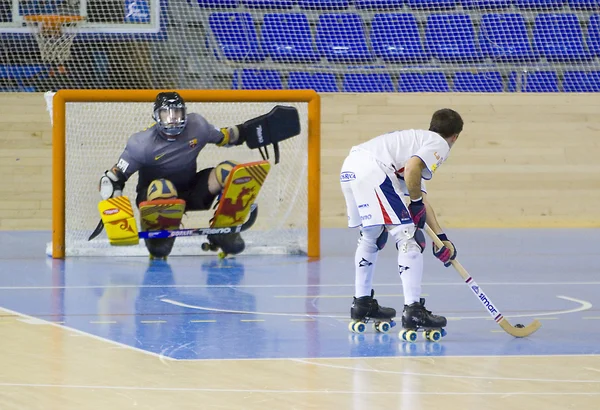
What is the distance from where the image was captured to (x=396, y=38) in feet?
37.9

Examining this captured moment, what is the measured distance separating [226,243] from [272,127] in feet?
3.23

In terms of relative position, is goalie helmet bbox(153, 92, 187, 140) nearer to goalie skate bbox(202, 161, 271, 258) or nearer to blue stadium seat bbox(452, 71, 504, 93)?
goalie skate bbox(202, 161, 271, 258)

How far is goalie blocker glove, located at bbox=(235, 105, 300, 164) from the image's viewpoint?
8266 millimetres

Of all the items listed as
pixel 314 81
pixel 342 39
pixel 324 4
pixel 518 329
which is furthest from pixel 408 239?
pixel 324 4

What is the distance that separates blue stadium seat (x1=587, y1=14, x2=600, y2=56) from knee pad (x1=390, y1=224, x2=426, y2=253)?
23.6ft

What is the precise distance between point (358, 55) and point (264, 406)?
829cm

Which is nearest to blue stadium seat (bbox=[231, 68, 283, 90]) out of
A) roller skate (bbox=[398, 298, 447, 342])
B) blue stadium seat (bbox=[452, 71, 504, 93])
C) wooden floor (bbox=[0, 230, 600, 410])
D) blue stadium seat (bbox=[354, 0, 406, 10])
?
blue stadium seat (bbox=[354, 0, 406, 10])

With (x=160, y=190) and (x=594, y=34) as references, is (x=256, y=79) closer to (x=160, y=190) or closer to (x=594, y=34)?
(x=160, y=190)

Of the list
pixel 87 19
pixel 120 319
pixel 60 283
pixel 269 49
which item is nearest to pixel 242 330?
pixel 120 319

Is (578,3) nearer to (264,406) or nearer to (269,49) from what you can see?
(269,49)

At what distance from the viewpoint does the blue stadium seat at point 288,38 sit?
1130 centimetres

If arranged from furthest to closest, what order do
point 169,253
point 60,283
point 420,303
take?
1. point 169,253
2. point 60,283
3. point 420,303

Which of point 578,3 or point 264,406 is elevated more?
point 578,3

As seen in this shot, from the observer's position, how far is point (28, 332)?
16.3 ft
